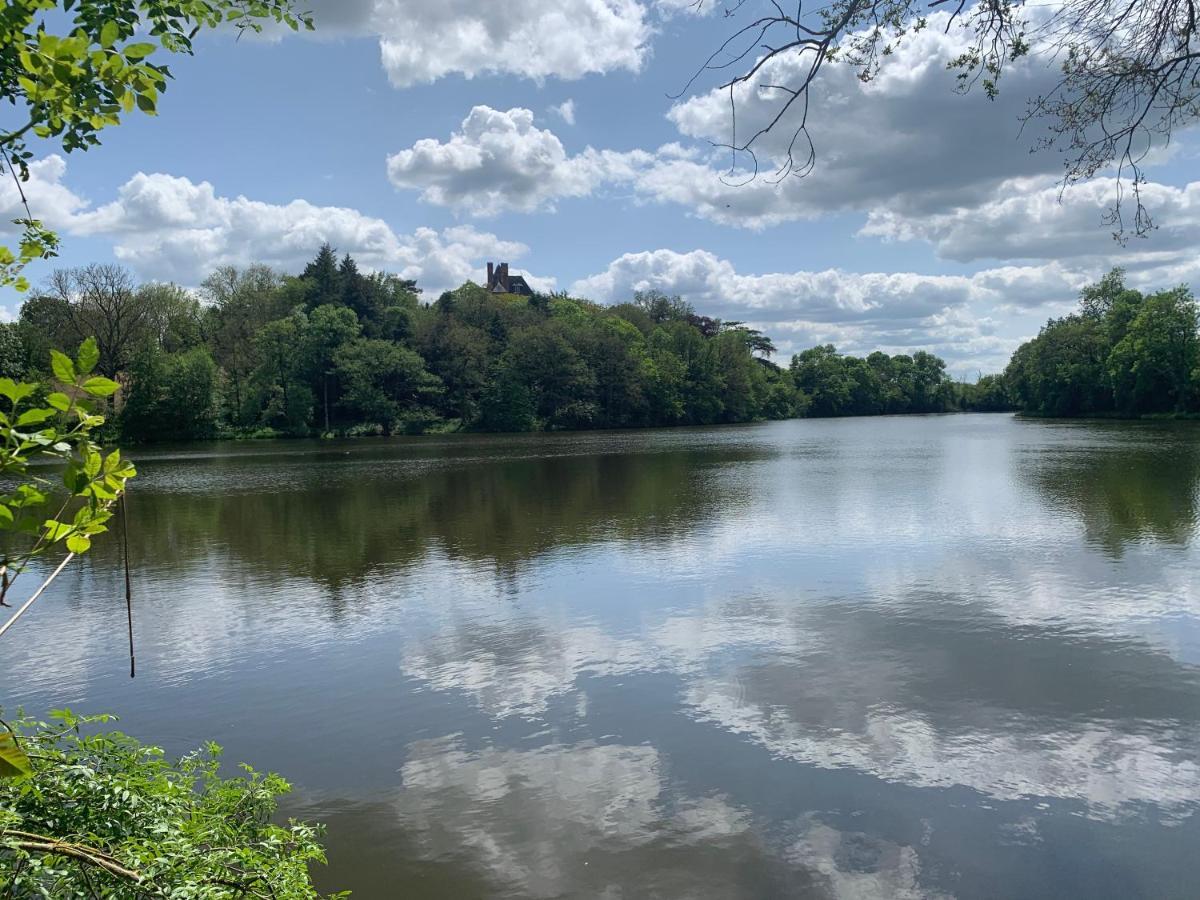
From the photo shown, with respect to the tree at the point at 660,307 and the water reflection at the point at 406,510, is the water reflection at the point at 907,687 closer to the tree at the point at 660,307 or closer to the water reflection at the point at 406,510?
the water reflection at the point at 406,510

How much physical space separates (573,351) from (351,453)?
39.9 m

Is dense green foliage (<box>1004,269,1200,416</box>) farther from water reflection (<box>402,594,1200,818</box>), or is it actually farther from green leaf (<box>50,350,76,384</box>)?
green leaf (<box>50,350,76,384</box>)

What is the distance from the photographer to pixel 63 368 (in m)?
2.38

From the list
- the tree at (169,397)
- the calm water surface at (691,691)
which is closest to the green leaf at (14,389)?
the calm water surface at (691,691)

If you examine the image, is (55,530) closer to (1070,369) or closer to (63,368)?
(63,368)

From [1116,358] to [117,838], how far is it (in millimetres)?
95163

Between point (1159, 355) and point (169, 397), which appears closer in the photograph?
point (169, 397)

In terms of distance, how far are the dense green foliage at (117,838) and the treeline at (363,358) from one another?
225ft

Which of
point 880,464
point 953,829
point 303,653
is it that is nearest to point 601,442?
point 880,464

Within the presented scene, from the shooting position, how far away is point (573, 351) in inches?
3506

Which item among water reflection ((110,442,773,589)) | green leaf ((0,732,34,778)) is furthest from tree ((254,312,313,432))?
green leaf ((0,732,34,778))

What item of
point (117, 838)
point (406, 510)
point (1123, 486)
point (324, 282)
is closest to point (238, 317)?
point (324, 282)

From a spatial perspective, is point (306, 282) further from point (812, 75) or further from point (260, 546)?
point (812, 75)

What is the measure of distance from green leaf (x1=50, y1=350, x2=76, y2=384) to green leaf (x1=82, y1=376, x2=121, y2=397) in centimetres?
10
